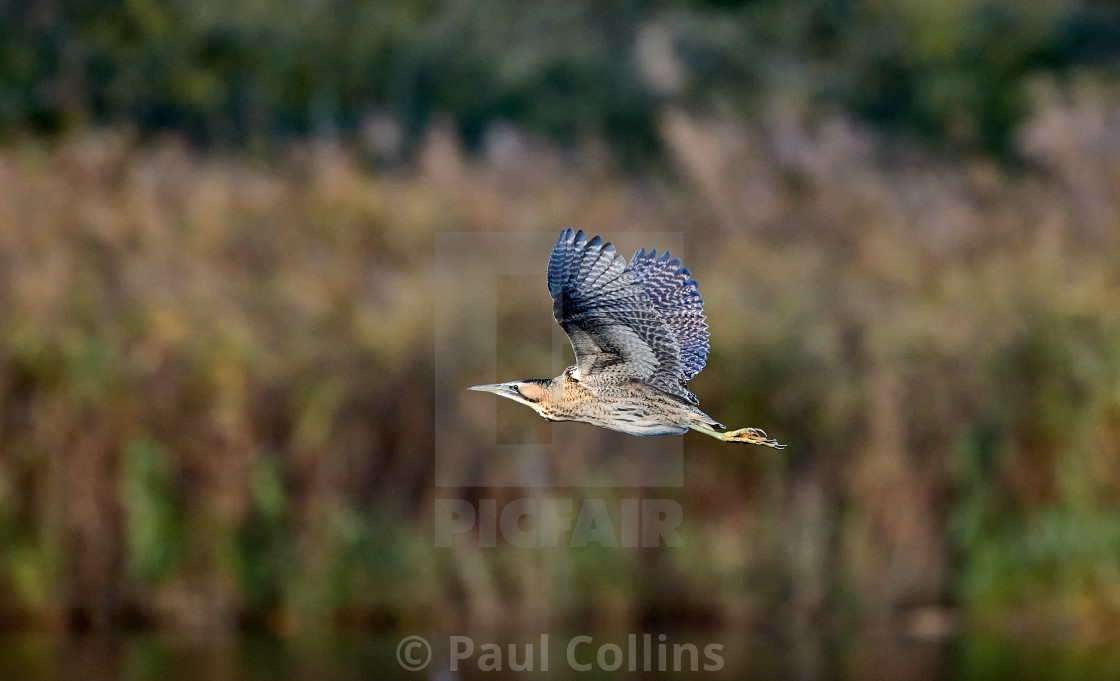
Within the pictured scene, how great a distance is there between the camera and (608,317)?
5113 millimetres

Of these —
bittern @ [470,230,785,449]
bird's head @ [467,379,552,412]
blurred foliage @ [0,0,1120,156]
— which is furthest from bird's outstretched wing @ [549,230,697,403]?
blurred foliage @ [0,0,1120,156]

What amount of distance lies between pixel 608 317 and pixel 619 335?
0.07 metres

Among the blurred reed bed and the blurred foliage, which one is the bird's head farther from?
the blurred foliage

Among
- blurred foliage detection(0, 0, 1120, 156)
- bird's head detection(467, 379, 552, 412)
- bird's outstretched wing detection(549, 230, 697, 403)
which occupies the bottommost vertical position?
bird's head detection(467, 379, 552, 412)

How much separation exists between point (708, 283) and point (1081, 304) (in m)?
2.58

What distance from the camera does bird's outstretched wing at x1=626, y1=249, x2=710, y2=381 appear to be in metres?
5.02

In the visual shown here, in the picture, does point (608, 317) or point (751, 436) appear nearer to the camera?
point (751, 436)

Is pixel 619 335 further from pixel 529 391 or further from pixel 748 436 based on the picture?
pixel 748 436

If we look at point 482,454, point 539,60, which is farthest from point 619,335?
point 539,60

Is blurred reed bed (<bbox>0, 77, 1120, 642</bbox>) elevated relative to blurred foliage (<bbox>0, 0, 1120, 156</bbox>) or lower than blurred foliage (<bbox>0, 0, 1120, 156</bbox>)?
lower

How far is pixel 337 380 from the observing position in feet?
40.2

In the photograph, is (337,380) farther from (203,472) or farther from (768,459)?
(768,459)

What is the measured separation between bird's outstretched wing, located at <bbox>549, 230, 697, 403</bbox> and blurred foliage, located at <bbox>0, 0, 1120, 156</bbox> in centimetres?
1763

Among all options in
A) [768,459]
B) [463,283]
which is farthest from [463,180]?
[768,459]
